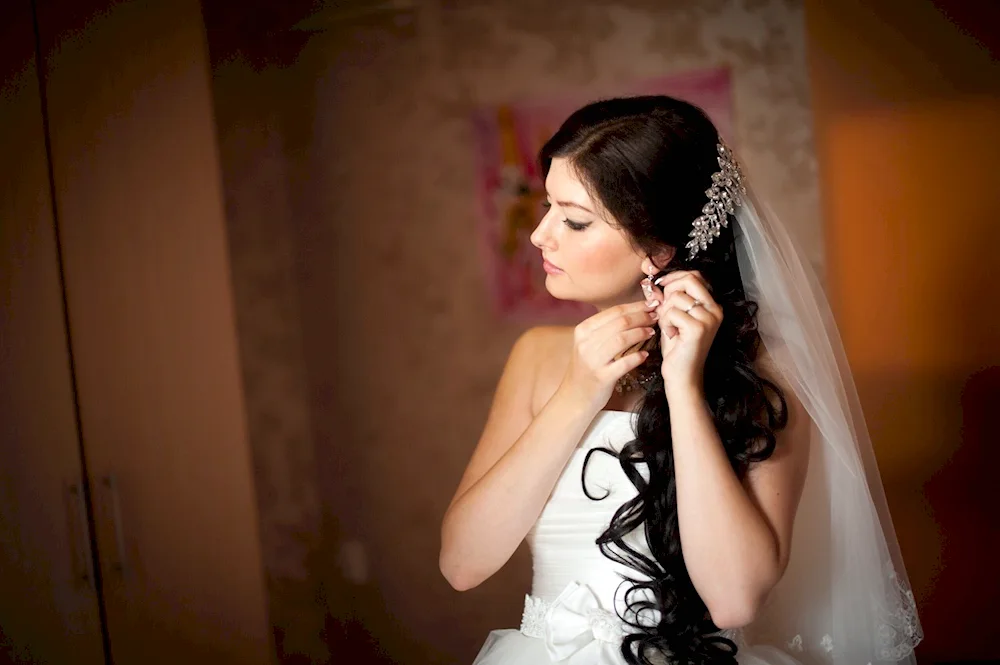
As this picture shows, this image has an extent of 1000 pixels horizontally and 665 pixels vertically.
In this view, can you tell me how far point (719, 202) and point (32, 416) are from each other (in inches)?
59.6

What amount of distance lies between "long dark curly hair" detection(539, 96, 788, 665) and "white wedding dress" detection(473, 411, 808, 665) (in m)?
0.04

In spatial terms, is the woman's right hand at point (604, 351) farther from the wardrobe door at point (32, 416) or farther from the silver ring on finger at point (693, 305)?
the wardrobe door at point (32, 416)

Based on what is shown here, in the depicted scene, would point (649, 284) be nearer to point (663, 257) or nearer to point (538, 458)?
point (663, 257)

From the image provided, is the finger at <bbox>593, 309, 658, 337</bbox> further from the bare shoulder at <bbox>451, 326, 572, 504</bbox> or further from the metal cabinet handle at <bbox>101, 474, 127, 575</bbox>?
the metal cabinet handle at <bbox>101, 474, 127, 575</bbox>

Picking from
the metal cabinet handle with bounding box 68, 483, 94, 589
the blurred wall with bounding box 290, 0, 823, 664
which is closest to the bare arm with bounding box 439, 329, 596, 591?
the metal cabinet handle with bounding box 68, 483, 94, 589

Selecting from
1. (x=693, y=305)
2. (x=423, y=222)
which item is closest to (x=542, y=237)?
(x=693, y=305)

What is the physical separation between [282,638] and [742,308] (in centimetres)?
167

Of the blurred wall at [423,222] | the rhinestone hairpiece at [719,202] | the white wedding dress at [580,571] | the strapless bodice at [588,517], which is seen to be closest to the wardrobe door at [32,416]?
the blurred wall at [423,222]

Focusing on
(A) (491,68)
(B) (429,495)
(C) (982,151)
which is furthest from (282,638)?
(C) (982,151)

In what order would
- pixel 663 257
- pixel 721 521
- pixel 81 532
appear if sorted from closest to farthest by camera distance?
pixel 721 521, pixel 663 257, pixel 81 532

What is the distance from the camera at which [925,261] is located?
2.40 m

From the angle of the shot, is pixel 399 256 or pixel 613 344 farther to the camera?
pixel 399 256

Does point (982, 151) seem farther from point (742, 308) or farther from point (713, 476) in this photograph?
point (713, 476)

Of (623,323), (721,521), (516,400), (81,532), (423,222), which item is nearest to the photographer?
(721,521)
